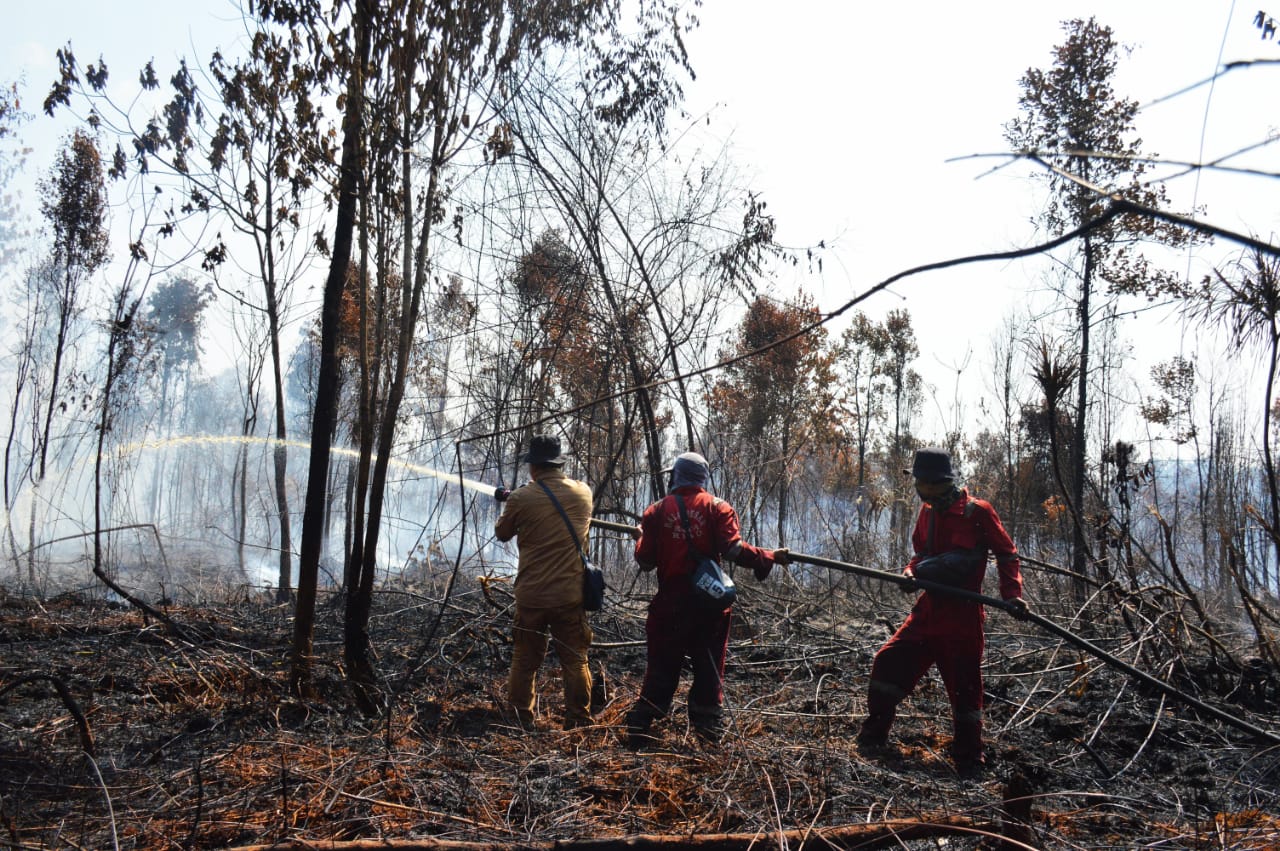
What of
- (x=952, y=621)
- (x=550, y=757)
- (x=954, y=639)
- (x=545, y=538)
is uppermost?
(x=545, y=538)

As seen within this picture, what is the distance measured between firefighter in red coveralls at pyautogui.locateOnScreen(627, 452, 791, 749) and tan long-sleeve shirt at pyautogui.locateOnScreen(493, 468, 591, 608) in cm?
56

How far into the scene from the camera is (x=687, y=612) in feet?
16.9

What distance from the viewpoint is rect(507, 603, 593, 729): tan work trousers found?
547cm

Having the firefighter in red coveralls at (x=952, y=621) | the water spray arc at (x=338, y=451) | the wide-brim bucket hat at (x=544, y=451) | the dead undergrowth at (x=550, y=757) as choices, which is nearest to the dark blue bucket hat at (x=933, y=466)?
the firefighter in red coveralls at (x=952, y=621)

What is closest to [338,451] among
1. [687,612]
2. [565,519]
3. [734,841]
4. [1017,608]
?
[565,519]

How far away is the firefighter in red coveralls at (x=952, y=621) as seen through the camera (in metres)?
4.84

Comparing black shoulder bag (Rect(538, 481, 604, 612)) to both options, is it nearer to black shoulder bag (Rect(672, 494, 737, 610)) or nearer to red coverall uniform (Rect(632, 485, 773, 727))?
red coverall uniform (Rect(632, 485, 773, 727))

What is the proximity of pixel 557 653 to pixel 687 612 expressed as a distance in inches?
38.2

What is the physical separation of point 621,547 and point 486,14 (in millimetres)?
7488

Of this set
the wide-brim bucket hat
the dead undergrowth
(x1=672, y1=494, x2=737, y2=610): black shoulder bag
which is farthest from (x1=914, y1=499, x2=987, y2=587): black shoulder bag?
the wide-brim bucket hat

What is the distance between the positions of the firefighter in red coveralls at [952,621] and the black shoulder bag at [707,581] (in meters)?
1.02

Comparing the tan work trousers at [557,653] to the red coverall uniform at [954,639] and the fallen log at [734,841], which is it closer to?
the red coverall uniform at [954,639]

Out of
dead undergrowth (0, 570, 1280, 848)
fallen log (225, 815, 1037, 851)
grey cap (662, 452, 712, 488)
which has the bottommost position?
dead undergrowth (0, 570, 1280, 848)

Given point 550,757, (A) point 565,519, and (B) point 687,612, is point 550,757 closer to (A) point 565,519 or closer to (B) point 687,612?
(B) point 687,612
